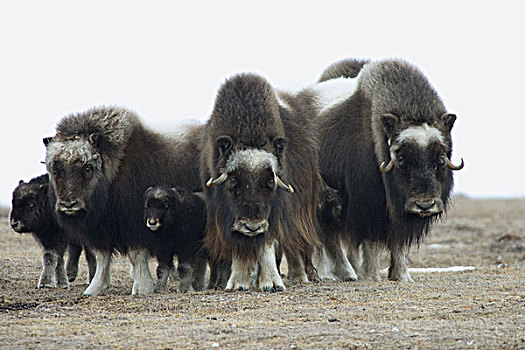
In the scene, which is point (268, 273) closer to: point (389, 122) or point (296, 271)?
point (296, 271)

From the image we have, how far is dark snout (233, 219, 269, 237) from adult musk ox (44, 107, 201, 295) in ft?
3.63

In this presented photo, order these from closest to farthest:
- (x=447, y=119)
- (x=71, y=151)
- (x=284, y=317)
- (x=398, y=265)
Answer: (x=284, y=317) < (x=71, y=151) < (x=447, y=119) < (x=398, y=265)

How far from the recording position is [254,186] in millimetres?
5918

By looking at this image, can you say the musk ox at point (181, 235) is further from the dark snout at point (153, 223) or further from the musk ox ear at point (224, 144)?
the musk ox ear at point (224, 144)

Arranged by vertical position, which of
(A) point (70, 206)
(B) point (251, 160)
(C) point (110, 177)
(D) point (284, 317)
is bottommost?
(D) point (284, 317)

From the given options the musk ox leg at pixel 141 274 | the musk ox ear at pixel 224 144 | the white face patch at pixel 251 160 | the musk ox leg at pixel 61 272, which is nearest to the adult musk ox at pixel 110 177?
the musk ox leg at pixel 141 274

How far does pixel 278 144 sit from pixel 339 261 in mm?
1491

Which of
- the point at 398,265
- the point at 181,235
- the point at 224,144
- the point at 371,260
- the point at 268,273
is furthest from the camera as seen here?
the point at 371,260

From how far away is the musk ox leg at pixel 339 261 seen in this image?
23.4ft

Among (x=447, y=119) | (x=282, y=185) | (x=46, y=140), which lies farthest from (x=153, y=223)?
(x=447, y=119)

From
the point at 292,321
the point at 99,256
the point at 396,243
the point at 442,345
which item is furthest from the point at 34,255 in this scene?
the point at 442,345

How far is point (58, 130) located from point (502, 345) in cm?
427

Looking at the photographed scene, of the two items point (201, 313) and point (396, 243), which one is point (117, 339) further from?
point (396, 243)

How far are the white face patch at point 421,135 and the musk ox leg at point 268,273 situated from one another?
1356mm
